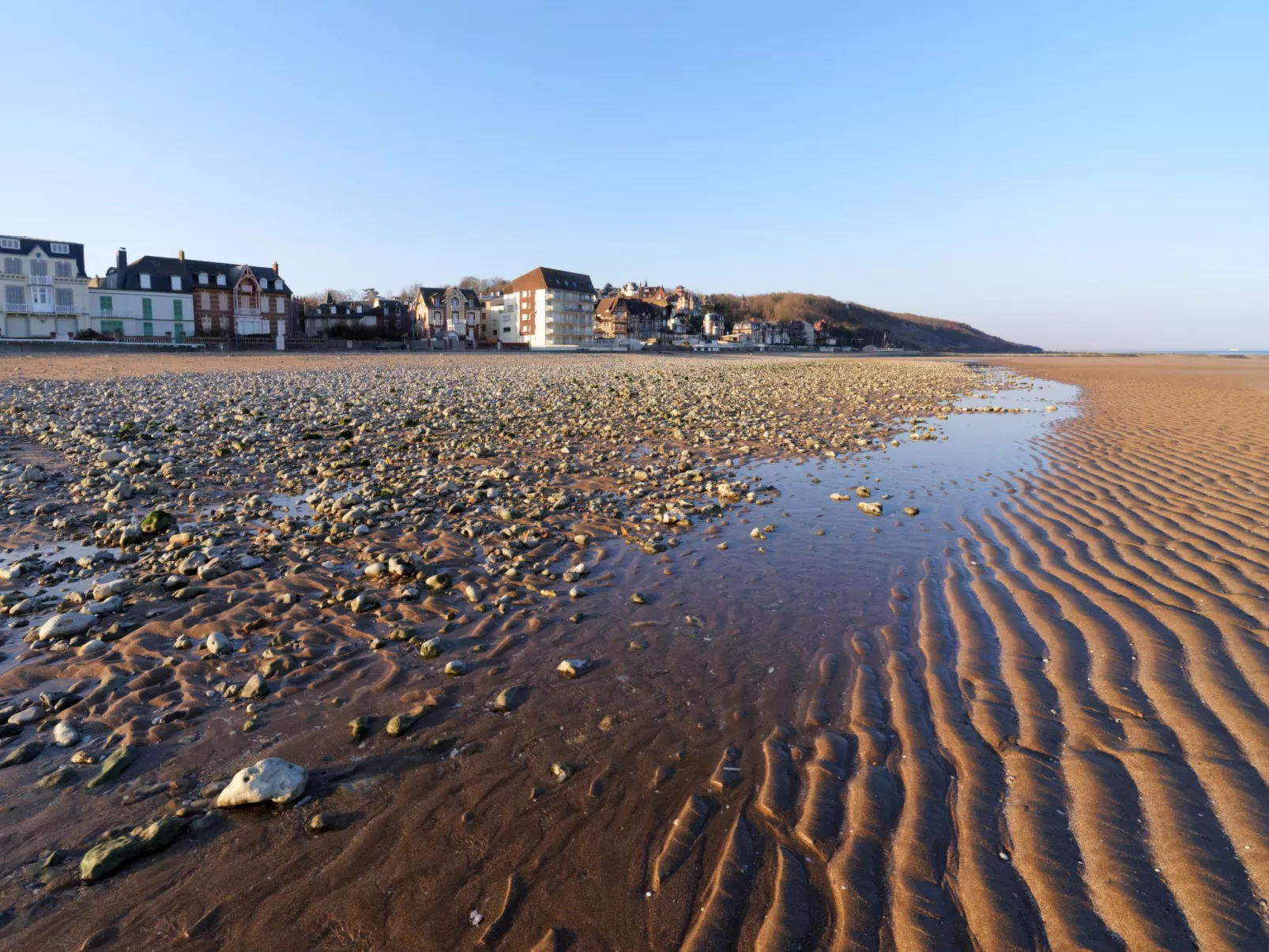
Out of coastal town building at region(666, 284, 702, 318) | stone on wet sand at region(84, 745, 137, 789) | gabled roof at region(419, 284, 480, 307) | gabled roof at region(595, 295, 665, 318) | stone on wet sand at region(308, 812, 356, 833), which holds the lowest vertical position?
stone on wet sand at region(308, 812, 356, 833)

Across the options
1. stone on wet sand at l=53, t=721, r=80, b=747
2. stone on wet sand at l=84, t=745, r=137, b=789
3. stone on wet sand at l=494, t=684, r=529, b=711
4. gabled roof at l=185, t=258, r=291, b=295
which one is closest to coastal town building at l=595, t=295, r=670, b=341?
gabled roof at l=185, t=258, r=291, b=295

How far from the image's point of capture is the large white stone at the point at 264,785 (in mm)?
3324

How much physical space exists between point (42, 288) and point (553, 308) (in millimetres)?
57359

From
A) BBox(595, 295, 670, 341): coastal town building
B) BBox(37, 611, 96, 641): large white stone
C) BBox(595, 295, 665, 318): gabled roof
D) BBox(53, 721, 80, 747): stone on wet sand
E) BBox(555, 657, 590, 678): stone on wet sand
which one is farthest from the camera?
BBox(595, 295, 665, 318): gabled roof

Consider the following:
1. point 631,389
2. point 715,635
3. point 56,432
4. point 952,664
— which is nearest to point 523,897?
point 715,635

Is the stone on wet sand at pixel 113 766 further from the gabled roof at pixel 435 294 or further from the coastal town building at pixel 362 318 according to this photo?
the gabled roof at pixel 435 294

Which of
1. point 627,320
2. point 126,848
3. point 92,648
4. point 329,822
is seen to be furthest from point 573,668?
point 627,320

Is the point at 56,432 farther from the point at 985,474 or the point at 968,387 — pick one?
the point at 968,387

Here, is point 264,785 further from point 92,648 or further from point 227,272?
point 227,272

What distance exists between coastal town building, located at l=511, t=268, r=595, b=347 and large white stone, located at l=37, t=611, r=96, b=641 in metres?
94.0

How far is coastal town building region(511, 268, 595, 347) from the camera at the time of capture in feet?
323

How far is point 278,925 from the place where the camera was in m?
2.69

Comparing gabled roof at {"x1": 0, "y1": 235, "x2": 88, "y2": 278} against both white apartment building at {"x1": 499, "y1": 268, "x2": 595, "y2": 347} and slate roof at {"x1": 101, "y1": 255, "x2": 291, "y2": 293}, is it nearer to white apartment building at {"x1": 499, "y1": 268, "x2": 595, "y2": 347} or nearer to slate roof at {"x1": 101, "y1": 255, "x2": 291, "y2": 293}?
slate roof at {"x1": 101, "y1": 255, "x2": 291, "y2": 293}

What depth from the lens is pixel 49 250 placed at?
61.4 metres
